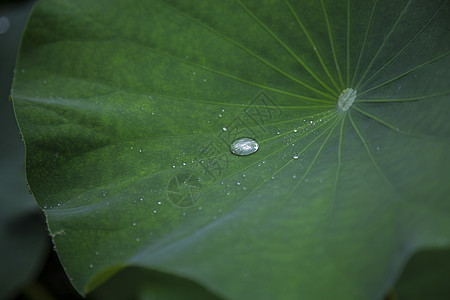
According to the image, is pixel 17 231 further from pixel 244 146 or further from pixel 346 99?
pixel 346 99

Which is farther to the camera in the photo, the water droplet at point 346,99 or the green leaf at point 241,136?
the water droplet at point 346,99

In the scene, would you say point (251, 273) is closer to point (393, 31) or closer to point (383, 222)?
point (383, 222)

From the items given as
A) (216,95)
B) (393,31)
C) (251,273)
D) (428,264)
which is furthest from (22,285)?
(393,31)

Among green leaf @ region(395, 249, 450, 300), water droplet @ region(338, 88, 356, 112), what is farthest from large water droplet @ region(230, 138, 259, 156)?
green leaf @ region(395, 249, 450, 300)

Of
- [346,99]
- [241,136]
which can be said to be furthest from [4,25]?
[346,99]

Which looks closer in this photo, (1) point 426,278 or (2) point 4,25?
(1) point 426,278

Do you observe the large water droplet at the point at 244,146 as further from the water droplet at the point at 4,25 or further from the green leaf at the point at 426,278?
the water droplet at the point at 4,25

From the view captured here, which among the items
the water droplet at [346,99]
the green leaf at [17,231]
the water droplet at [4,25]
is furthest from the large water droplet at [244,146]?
the water droplet at [4,25]
